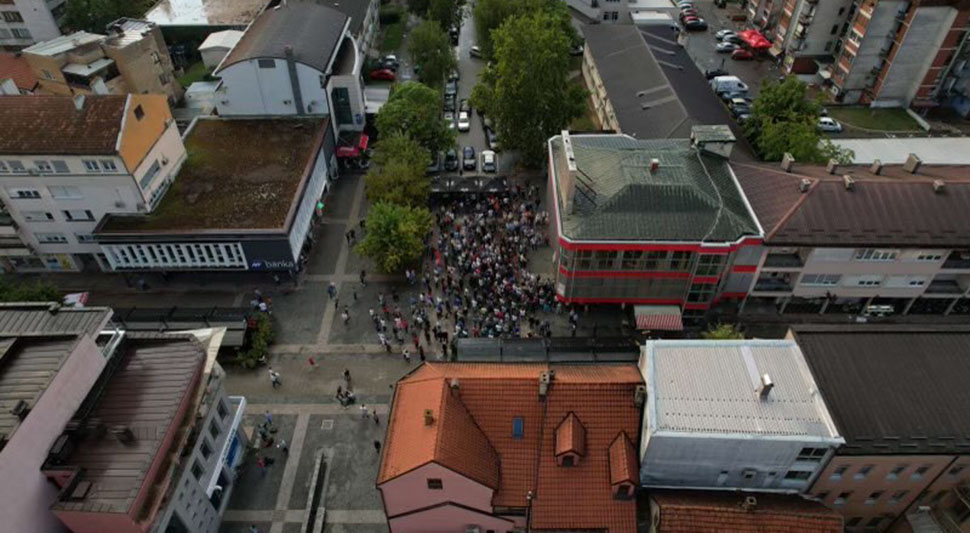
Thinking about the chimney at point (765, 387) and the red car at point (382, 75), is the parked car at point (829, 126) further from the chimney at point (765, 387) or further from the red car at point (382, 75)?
Result: the red car at point (382, 75)

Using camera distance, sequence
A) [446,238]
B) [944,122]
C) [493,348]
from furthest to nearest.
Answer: [944,122], [446,238], [493,348]

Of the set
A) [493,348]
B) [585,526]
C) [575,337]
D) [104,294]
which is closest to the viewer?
[585,526]

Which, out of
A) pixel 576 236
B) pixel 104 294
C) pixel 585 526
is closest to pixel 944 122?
pixel 576 236

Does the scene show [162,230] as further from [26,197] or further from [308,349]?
[308,349]

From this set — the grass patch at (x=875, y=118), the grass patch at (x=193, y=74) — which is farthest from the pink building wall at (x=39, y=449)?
the grass patch at (x=875, y=118)

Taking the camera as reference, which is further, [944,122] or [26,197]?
[944,122]

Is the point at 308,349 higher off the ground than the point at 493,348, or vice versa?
the point at 493,348

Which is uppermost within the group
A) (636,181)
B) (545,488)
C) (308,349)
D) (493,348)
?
(636,181)
